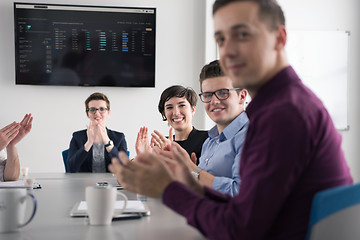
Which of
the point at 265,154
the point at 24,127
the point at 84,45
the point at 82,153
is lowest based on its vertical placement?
the point at 82,153

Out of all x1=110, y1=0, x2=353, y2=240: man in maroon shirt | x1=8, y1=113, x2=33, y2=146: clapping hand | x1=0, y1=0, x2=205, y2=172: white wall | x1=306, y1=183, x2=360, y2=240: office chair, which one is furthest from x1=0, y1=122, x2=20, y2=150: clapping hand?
x1=306, y1=183, x2=360, y2=240: office chair

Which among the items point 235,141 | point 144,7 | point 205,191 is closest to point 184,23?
point 144,7

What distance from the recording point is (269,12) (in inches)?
41.6

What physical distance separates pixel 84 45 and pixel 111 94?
0.58 m

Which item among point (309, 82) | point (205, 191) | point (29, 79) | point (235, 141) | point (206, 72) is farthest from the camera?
point (309, 82)

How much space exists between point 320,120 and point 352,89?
4287mm

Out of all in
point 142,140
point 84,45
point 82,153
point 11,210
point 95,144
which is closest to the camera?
point 11,210

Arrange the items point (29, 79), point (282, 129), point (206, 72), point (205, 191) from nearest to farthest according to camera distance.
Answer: point (282, 129) → point (205, 191) → point (206, 72) → point (29, 79)

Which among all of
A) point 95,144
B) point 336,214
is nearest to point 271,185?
point 336,214

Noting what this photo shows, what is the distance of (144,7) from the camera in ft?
14.6

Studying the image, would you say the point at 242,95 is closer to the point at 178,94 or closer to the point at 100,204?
the point at 178,94

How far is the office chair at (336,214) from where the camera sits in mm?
932

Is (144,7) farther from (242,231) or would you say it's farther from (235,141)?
(242,231)

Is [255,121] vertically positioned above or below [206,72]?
below
